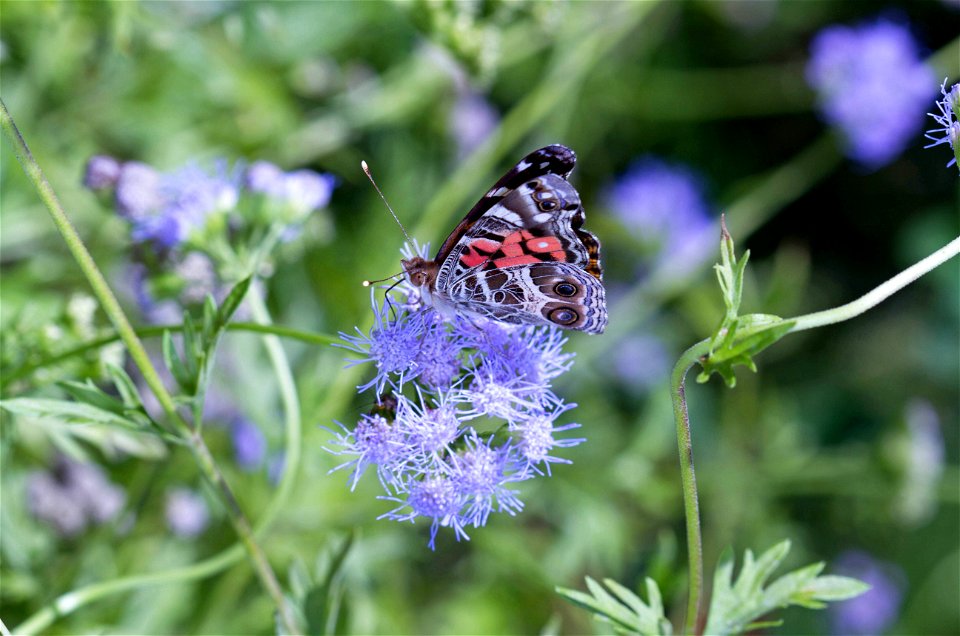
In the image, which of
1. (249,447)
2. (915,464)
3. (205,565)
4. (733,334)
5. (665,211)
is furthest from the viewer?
(665,211)

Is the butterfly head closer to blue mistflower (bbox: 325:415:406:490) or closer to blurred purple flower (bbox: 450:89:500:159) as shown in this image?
blue mistflower (bbox: 325:415:406:490)

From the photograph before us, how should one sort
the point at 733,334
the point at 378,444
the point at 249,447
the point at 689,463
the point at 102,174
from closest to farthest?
the point at 733,334 < the point at 689,463 < the point at 378,444 < the point at 102,174 < the point at 249,447

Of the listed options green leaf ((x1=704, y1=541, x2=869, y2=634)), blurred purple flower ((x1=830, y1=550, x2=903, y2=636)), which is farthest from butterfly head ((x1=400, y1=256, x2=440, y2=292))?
blurred purple flower ((x1=830, y1=550, x2=903, y2=636))

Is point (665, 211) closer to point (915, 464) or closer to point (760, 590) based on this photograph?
point (915, 464)

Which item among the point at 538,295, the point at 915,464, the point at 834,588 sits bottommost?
the point at 915,464

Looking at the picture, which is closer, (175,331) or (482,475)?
(482,475)

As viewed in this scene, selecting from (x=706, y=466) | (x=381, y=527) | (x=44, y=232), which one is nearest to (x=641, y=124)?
(x=706, y=466)

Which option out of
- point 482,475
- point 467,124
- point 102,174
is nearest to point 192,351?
point 482,475
